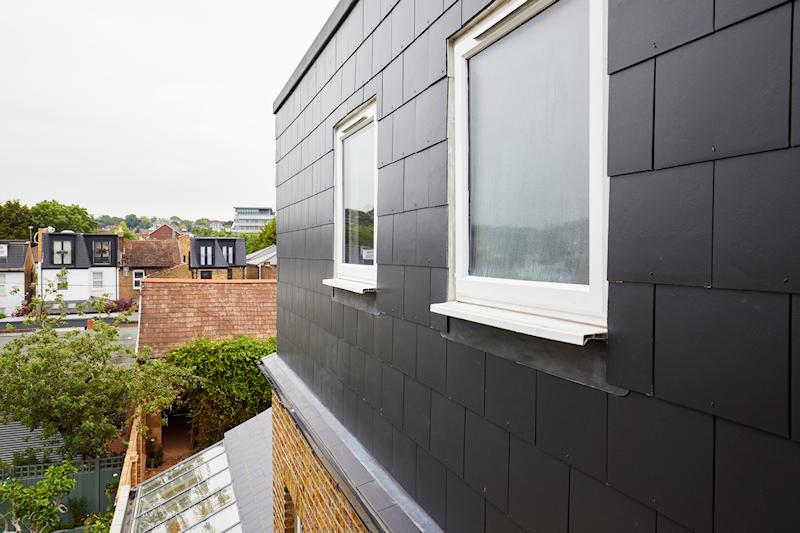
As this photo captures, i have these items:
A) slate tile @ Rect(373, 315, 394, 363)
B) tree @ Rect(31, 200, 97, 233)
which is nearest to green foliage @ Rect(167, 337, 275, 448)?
slate tile @ Rect(373, 315, 394, 363)

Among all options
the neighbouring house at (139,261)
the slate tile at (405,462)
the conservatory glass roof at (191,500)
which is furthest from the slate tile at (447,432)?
the neighbouring house at (139,261)

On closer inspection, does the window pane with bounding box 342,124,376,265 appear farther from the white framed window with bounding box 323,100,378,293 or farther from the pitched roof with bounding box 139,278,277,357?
the pitched roof with bounding box 139,278,277,357

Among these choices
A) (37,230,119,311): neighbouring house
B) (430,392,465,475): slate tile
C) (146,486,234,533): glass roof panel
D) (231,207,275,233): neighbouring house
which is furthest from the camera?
(231,207,275,233): neighbouring house

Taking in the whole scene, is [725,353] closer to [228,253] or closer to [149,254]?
[228,253]

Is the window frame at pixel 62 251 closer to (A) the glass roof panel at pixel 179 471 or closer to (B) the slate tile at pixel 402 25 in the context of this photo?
(A) the glass roof panel at pixel 179 471

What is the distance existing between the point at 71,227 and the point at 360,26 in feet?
232

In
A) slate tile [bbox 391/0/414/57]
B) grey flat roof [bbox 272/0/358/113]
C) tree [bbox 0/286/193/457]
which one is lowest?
tree [bbox 0/286/193/457]

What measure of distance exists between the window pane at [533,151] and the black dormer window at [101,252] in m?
42.9

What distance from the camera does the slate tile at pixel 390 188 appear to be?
279 cm

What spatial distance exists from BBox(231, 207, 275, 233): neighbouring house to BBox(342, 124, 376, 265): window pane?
13167cm

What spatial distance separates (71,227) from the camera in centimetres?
6172

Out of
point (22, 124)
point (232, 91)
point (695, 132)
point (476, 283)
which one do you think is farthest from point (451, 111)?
point (22, 124)

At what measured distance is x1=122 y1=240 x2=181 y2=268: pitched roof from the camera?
39.2 meters

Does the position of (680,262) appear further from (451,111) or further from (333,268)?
(333,268)
